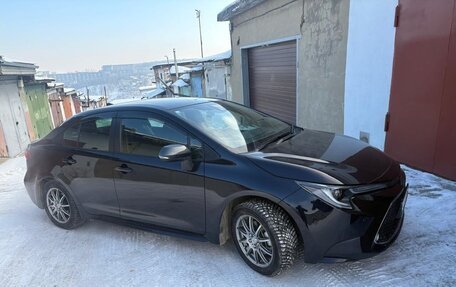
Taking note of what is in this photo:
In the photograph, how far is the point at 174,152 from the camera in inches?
111

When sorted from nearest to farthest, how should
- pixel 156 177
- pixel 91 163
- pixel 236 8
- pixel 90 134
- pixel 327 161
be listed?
1. pixel 327 161
2. pixel 156 177
3. pixel 91 163
4. pixel 90 134
5. pixel 236 8

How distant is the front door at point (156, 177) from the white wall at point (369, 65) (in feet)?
12.0

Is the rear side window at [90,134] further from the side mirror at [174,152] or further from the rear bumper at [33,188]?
the side mirror at [174,152]

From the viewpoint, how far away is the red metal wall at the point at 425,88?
4.01 meters

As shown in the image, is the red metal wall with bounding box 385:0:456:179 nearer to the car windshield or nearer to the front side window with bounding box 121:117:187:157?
the car windshield

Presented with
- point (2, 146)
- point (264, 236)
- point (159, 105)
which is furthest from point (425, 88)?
point (2, 146)

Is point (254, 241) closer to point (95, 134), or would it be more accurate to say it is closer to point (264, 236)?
point (264, 236)

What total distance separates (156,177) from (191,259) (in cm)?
88

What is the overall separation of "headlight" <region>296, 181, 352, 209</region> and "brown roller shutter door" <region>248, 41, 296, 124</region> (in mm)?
5773

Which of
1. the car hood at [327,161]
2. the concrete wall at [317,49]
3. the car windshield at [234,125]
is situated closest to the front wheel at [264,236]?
the car hood at [327,161]

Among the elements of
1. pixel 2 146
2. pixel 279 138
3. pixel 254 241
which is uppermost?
pixel 279 138

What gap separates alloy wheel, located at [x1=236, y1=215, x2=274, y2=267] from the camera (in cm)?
271

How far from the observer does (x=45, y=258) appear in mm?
3432

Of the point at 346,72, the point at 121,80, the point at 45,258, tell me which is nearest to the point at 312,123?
the point at 346,72
